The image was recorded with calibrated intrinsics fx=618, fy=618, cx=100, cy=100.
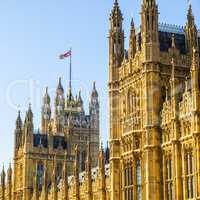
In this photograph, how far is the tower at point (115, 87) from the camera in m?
62.1

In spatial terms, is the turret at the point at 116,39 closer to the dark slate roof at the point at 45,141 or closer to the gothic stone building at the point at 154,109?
the gothic stone building at the point at 154,109

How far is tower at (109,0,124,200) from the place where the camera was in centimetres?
6209

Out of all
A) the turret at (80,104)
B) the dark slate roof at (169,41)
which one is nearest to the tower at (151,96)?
the dark slate roof at (169,41)

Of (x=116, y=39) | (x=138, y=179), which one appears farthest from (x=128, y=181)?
(x=116, y=39)

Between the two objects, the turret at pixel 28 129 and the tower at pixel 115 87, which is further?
the turret at pixel 28 129

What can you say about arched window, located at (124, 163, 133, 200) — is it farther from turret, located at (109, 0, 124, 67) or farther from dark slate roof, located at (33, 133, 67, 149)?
dark slate roof, located at (33, 133, 67, 149)

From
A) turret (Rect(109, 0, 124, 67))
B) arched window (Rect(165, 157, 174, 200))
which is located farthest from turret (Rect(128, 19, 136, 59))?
arched window (Rect(165, 157, 174, 200))

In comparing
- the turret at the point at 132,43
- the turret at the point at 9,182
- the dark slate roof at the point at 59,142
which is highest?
the turret at the point at 132,43

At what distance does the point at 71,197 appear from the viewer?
83188mm

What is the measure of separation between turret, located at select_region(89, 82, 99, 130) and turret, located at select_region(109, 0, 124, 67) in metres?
50.4

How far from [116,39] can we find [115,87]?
17.0 ft

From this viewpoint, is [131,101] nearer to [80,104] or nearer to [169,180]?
[169,180]

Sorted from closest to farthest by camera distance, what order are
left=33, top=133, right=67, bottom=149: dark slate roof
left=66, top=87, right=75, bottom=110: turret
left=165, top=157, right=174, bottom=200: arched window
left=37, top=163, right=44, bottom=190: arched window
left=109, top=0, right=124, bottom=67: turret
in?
left=165, top=157, right=174, bottom=200: arched window
left=109, top=0, right=124, bottom=67: turret
left=37, top=163, right=44, bottom=190: arched window
left=33, top=133, right=67, bottom=149: dark slate roof
left=66, top=87, right=75, bottom=110: turret

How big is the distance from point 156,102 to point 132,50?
7.38m
